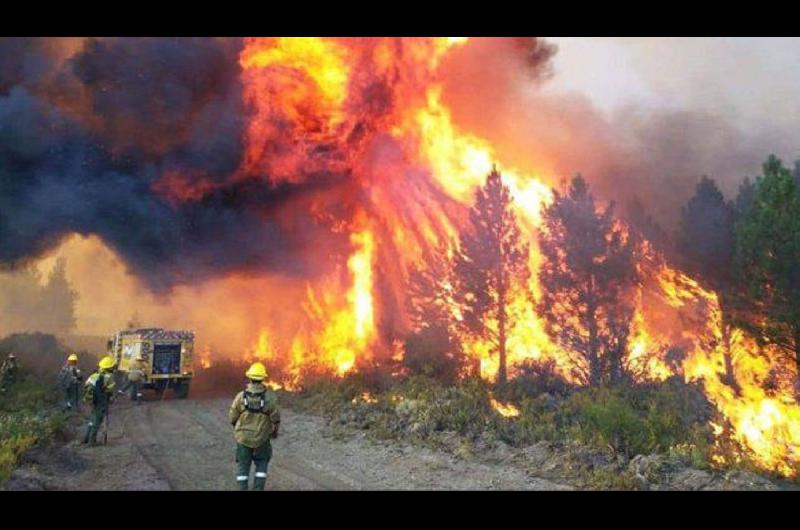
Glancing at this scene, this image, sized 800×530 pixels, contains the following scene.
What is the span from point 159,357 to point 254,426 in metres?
18.0

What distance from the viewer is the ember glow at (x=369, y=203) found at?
77.3 ft

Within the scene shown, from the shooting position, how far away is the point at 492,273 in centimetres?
2192

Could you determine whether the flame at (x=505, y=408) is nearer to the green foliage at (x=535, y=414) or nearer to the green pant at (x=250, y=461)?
the green foliage at (x=535, y=414)

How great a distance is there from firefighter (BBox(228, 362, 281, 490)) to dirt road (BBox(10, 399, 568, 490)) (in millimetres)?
1488

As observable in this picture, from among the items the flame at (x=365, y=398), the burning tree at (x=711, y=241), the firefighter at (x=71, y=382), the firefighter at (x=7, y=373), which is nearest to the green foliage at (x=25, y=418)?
the firefighter at (x=7, y=373)

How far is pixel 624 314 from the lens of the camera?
68.8 ft

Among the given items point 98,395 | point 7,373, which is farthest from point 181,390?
point 98,395

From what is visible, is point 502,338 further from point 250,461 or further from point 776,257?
point 250,461

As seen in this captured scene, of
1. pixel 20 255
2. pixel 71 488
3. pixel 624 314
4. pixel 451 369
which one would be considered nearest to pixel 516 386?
pixel 451 369

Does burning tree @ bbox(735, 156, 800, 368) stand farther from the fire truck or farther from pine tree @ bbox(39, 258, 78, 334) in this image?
pine tree @ bbox(39, 258, 78, 334)
